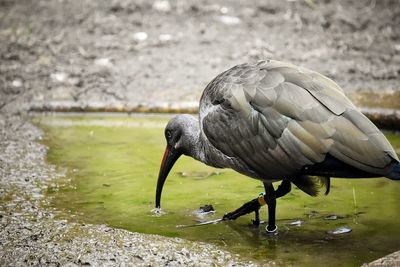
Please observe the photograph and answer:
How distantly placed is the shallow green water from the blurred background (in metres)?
1.37

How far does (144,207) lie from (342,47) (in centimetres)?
557

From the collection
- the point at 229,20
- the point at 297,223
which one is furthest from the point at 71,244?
the point at 229,20

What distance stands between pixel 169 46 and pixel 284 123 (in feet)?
19.5

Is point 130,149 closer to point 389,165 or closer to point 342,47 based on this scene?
point 389,165

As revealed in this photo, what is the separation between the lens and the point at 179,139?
5.91 meters

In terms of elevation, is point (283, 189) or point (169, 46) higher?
point (283, 189)

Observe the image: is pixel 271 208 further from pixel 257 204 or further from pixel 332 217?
pixel 332 217

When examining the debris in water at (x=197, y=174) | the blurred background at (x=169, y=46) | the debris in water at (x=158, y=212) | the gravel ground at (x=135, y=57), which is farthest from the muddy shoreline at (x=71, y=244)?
the blurred background at (x=169, y=46)

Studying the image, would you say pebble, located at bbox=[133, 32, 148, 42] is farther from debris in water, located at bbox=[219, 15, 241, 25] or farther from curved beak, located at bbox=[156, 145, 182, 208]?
curved beak, located at bbox=[156, 145, 182, 208]

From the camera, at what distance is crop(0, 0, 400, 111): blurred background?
9.01 meters

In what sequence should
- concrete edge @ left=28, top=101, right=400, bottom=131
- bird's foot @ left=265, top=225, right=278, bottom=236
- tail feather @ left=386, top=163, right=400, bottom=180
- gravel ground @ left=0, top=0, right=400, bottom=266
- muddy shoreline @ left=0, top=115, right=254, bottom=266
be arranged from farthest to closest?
concrete edge @ left=28, top=101, right=400, bottom=131
gravel ground @ left=0, top=0, right=400, bottom=266
bird's foot @ left=265, top=225, right=278, bottom=236
tail feather @ left=386, top=163, right=400, bottom=180
muddy shoreline @ left=0, top=115, right=254, bottom=266

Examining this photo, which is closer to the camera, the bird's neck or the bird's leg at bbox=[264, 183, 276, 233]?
the bird's leg at bbox=[264, 183, 276, 233]

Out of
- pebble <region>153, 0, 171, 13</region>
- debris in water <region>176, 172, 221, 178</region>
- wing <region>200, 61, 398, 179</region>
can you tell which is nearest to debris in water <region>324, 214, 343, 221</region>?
wing <region>200, 61, 398, 179</region>

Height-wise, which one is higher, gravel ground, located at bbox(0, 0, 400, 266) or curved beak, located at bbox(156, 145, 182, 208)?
curved beak, located at bbox(156, 145, 182, 208)
